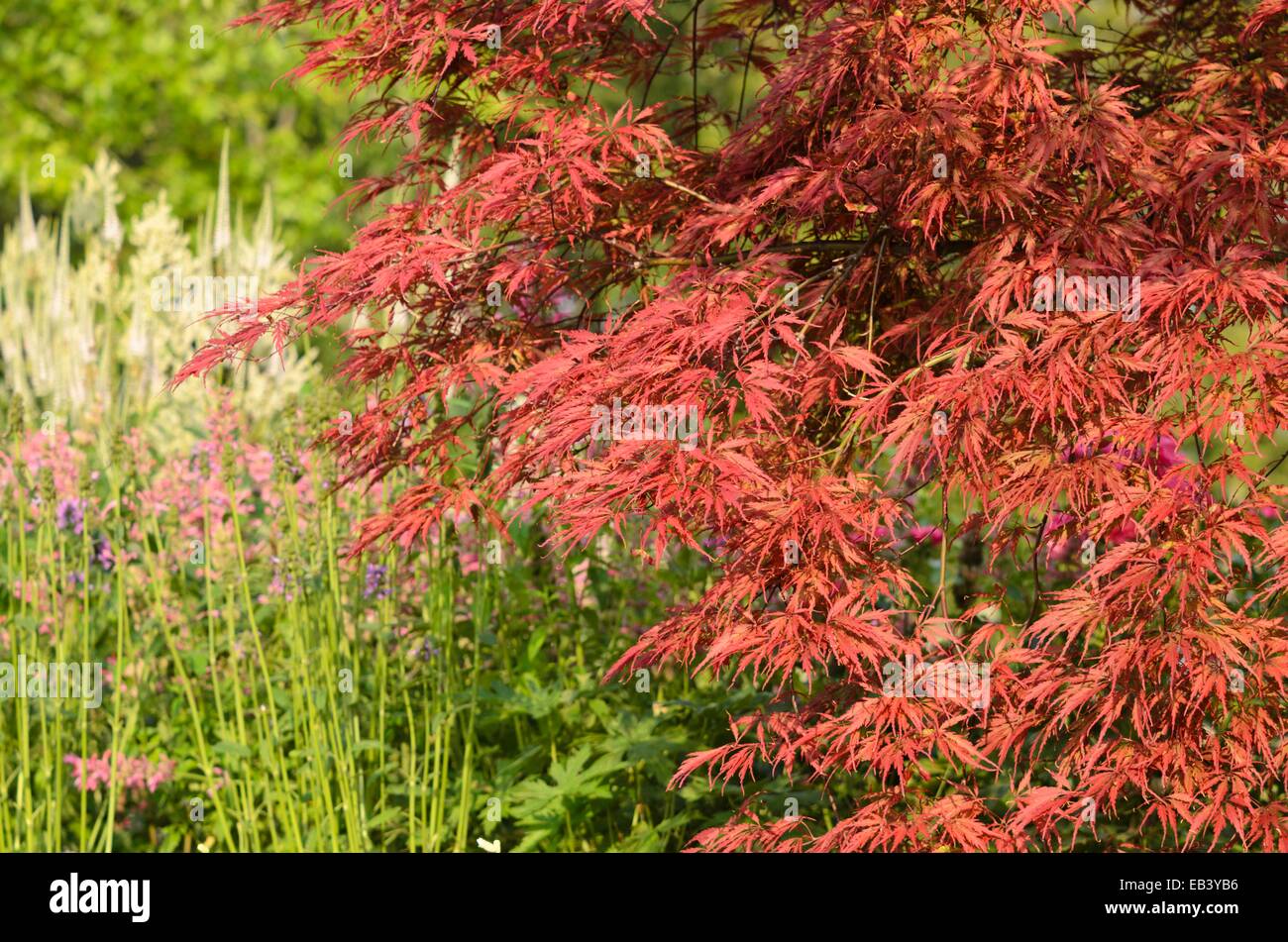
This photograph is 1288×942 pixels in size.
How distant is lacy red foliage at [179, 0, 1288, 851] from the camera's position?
2.52 m

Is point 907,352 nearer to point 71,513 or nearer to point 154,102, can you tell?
point 71,513

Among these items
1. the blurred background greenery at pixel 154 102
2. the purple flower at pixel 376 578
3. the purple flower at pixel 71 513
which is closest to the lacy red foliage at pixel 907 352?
the purple flower at pixel 376 578

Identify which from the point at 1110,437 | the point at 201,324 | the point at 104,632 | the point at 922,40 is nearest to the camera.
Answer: the point at 922,40

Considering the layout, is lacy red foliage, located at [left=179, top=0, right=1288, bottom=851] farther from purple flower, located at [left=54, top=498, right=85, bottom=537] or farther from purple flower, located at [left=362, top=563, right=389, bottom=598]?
purple flower, located at [left=54, top=498, right=85, bottom=537]

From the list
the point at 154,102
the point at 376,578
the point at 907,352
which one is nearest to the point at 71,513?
the point at 376,578

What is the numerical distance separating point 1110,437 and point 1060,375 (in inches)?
18.8

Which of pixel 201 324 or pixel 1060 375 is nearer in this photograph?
pixel 1060 375

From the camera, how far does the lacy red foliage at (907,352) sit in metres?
2.52

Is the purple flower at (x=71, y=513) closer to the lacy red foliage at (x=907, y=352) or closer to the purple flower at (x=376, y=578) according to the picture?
the purple flower at (x=376, y=578)

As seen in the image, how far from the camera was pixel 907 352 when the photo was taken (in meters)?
3.17

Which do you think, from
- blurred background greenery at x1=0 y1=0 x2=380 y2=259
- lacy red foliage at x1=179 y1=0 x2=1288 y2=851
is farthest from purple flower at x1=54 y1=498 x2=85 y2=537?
blurred background greenery at x1=0 y1=0 x2=380 y2=259

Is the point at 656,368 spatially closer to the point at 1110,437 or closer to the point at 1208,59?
the point at 1110,437

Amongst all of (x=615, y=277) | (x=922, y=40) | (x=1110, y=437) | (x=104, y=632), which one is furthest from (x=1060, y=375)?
(x=104, y=632)

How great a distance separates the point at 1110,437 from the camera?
2906 mm
